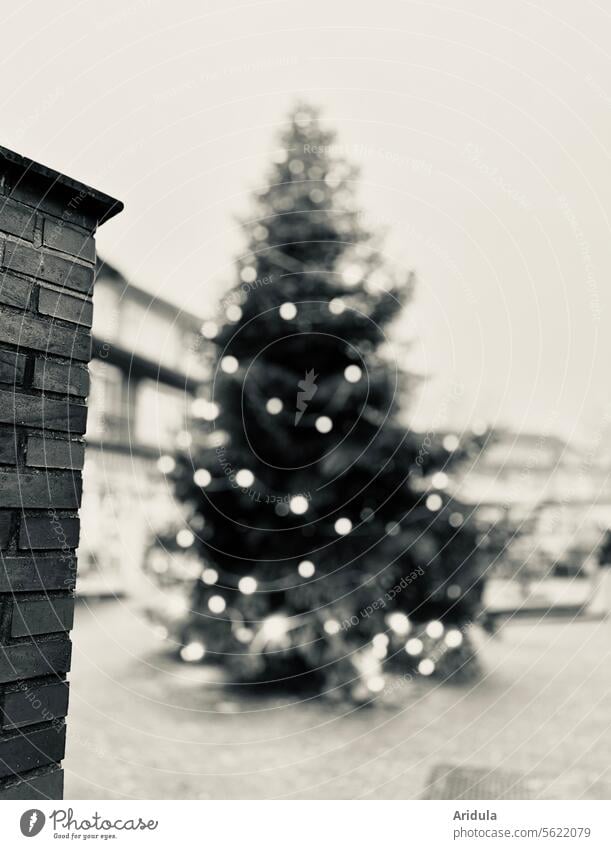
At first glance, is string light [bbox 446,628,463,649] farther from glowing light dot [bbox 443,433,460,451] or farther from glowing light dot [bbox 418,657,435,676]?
glowing light dot [bbox 443,433,460,451]

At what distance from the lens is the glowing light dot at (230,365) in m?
3.84

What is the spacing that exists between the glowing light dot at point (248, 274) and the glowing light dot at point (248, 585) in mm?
1708

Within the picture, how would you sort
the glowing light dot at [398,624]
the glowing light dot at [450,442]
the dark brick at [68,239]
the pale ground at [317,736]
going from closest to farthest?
1. the dark brick at [68,239]
2. the pale ground at [317,736]
3. the glowing light dot at [398,624]
4. the glowing light dot at [450,442]

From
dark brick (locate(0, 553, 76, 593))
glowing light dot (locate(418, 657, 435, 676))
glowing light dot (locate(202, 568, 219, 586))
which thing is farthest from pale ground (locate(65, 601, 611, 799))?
dark brick (locate(0, 553, 76, 593))

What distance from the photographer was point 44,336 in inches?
46.3

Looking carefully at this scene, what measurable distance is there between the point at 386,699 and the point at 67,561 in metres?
2.93

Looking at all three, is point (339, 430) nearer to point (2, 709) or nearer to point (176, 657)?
point (176, 657)

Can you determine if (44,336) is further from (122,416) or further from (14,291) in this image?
(122,416)

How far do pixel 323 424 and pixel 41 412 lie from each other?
8.71 feet

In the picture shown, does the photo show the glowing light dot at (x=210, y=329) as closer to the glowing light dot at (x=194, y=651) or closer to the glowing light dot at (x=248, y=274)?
the glowing light dot at (x=248, y=274)

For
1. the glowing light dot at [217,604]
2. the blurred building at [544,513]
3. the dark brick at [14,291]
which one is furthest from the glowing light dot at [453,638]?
the dark brick at [14,291]

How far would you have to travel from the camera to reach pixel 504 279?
2.48m
